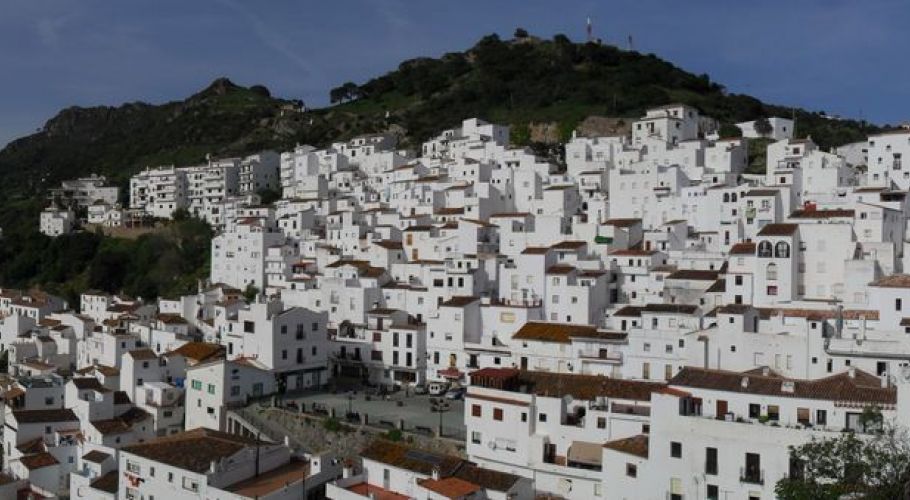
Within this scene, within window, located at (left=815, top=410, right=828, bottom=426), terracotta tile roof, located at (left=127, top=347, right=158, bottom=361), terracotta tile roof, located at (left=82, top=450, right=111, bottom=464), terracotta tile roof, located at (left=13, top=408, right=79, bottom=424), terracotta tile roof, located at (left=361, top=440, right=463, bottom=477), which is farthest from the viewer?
terracotta tile roof, located at (left=127, top=347, right=158, bottom=361)

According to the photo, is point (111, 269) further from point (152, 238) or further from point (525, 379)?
point (525, 379)

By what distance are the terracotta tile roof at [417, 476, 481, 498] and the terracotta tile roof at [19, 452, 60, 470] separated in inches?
642

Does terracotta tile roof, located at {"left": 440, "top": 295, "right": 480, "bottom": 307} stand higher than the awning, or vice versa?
terracotta tile roof, located at {"left": 440, "top": 295, "right": 480, "bottom": 307}

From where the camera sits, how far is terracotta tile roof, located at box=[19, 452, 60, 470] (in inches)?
1283

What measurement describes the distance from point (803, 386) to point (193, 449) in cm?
1870

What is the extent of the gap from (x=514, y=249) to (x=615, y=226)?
5952 mm

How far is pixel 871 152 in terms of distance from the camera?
149 ft

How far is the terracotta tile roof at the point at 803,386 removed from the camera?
75.4ft

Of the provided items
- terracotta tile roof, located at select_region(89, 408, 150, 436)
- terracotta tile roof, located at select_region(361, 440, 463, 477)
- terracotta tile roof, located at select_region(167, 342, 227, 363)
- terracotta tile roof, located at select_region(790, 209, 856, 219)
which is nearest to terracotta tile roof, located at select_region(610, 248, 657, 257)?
terracotta tile roof, located at select_region(790, 209, 856, 219)

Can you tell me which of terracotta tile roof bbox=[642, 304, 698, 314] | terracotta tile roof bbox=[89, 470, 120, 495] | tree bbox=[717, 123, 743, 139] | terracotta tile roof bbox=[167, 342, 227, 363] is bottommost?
terracotta tile roof bbox=[89, 470, 120, 495]

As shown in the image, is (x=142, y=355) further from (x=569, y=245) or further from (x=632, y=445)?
(x=632, y=445)

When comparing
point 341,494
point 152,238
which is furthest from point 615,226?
point 152,238

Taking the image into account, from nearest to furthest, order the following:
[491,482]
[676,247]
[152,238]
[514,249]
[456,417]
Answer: [491,482] < [456,417] < [676,247] < [514,249] < [152,238]

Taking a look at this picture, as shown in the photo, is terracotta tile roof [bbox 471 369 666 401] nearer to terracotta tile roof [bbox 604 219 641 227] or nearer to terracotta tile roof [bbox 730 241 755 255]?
terracotta tile roof [bbox 730 241 755 255]
